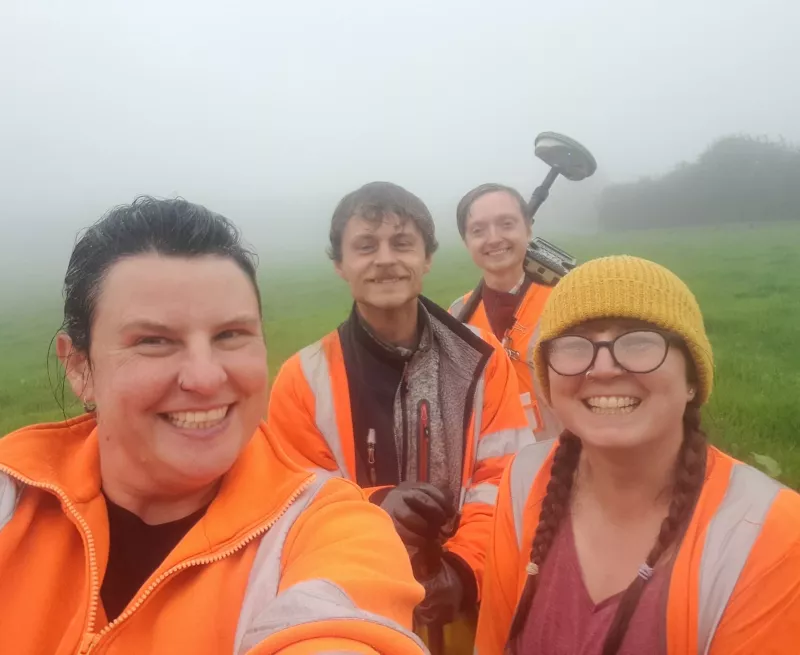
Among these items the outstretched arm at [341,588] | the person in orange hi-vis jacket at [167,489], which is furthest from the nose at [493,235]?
the outstretched arm at [341,588]

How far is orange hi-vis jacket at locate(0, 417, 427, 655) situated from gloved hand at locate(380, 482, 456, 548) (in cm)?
57

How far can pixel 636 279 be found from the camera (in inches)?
55.9

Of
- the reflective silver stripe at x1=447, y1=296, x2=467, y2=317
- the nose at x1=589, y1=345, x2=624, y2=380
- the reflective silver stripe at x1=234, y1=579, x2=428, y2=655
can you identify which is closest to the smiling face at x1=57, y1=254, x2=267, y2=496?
the reflective silver stripe at x1=234, y1=579, x2=428, y2=655

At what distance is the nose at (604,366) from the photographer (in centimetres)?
141

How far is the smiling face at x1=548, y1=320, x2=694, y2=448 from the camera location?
1.41m

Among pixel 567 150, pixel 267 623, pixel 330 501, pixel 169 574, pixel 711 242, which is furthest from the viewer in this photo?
pixel 711 242

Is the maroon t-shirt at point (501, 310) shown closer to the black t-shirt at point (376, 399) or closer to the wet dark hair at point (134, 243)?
the black t-shirt at point (376, 399)

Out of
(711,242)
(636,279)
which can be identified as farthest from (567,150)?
(711,242)

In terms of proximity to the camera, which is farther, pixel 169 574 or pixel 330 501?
pixel 330 501

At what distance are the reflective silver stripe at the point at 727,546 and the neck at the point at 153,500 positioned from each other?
1029 millimetres

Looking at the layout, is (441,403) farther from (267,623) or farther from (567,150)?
(567,150)

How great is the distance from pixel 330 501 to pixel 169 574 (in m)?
0.29

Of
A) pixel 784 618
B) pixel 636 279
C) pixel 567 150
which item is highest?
pixel 567 150

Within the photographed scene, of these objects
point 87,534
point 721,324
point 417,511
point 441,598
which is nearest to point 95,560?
point 87,534
